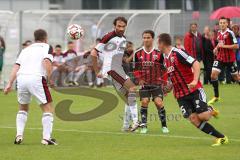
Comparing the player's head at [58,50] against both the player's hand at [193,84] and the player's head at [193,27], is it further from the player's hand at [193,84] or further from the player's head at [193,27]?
the player's hand at [193,84]

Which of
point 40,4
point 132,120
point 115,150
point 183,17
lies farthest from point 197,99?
point 40,4

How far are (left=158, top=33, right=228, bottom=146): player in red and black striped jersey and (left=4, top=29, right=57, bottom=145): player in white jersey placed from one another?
1.99m

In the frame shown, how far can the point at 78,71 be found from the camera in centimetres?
3169

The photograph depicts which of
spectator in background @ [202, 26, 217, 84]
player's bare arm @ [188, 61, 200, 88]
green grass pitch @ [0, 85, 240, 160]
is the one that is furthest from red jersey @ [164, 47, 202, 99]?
spectator in background @ [202, 26, 217, 84]

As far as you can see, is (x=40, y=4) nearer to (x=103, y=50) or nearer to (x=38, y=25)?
(x=38, y=25)

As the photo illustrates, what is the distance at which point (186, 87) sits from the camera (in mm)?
14070

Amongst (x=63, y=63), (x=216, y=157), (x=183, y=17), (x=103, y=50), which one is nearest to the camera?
(x=216, y=157)

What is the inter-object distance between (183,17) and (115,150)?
68.8 ft

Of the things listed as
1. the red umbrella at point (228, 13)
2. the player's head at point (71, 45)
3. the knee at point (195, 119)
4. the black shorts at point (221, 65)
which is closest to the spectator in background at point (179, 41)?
the red umbrella at point (228, 13)

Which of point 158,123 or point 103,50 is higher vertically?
point 103,50

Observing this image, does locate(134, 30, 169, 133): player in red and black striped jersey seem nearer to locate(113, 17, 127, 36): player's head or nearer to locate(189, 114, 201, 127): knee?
locate(113, 17, 127, 36): player's head

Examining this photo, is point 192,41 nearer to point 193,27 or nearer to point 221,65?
point 193,27

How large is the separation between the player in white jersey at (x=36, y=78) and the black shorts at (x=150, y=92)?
287 cm

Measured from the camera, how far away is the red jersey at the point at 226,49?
74.0 ft
